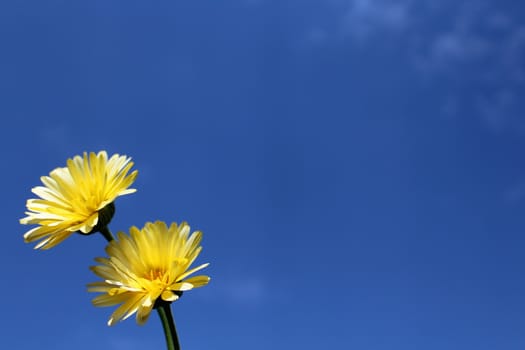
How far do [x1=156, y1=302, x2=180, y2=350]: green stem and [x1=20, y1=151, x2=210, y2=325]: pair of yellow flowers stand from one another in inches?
1.0

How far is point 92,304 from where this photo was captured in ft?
5.14

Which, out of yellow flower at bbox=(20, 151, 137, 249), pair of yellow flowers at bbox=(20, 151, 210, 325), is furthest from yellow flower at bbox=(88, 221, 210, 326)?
yellow flower at bbox=(20, 151, 137, 249)

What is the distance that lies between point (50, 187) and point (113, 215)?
242 mm

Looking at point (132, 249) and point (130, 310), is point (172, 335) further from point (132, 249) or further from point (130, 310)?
point (132, 249)

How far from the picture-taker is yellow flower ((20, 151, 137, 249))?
5.55ft

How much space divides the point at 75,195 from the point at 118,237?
0.28m

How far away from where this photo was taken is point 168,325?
1544mm

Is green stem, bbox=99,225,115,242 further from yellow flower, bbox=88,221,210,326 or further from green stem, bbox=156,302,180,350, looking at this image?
green stem, bbox=156,302,180,350

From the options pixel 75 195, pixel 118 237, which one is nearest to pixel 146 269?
pixel 118 237

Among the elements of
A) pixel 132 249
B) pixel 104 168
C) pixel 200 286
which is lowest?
pixel 200 286

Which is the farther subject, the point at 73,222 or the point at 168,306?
the point at 73,222

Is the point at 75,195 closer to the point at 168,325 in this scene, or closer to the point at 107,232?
the point at 107,232

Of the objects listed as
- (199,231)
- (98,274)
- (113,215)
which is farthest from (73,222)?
(199,231)

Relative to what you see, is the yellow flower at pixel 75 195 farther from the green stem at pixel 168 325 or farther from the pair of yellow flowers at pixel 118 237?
the green stem at pixel 168 325
